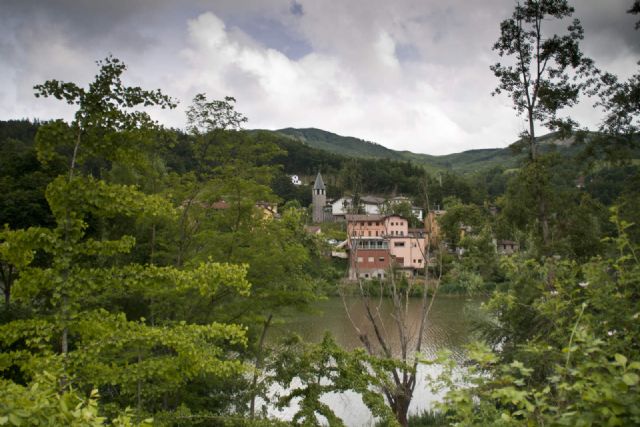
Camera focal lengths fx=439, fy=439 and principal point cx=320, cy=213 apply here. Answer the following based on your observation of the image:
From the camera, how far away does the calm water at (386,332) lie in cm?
1562

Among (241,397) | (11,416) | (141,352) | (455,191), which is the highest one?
(455,191)

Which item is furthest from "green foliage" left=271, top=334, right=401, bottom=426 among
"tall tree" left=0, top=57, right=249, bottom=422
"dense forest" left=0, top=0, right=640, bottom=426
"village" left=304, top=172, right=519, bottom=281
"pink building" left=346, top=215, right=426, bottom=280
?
"pink building" left=346, top=215, right=426, bottom=280

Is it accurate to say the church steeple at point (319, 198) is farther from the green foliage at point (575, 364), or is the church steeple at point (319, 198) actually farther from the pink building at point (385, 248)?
the green foliage at point (575, 364)

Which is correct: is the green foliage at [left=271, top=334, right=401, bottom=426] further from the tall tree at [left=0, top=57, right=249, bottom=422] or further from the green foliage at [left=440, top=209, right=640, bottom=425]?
the tall tree at [left=0, top=57, right=249, bottom=422]

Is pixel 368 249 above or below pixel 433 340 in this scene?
above

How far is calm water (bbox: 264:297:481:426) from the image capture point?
1562 cm

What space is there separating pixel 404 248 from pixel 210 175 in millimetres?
43538

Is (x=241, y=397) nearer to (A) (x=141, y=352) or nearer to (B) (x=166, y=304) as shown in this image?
(B) (x=166, y=304)

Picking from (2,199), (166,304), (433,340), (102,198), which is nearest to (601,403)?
(102,198)

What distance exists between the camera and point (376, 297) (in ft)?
114

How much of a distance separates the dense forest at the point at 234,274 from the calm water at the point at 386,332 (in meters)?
2.26

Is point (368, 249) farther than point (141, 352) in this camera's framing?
Yes

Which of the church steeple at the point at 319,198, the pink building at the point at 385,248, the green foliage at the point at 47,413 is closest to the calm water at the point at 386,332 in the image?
the green foliage at the point at 47,413

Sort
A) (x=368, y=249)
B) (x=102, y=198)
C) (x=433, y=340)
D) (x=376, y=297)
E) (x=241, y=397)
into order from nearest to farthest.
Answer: (x=102, y=198)
(x=241, y=397)
(x=433, y=340)
(x=376, y=297)
(x=368, y=249)
